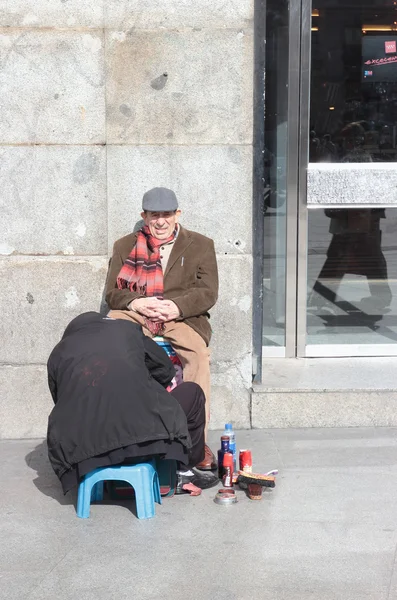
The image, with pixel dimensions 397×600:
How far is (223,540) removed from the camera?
14.3ft

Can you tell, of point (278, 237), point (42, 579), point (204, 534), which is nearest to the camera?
point (42, 579)

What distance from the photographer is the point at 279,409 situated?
5.98m

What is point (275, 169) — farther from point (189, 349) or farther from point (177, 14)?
point (189, 349)

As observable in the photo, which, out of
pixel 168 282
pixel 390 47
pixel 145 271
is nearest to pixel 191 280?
pixel 168 282

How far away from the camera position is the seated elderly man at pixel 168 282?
5469 millimetres

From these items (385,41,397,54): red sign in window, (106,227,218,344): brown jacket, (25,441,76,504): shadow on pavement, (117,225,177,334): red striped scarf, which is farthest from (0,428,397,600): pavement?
(385,41,397,54): red sign in window

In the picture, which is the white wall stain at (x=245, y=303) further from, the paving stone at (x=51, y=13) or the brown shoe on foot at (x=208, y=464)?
the paving stone at (x=51, y=13)

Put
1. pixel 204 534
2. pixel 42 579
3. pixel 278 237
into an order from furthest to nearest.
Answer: pixel 278 237
pixel 204 534
pixel 42 579

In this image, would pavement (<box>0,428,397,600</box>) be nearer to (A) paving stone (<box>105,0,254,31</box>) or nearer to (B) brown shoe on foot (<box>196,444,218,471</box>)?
(B) brown shoe on foot (<box>196,444,218,471</box>)

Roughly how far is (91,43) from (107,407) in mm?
2457

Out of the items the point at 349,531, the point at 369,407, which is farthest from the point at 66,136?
the point at 349,531

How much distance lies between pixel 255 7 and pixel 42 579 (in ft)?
11.7

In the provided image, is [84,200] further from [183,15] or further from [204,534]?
[204,534]

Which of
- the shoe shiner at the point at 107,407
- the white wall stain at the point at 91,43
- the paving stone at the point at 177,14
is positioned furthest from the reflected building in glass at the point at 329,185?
the shoe shiner at the point at 107,407
